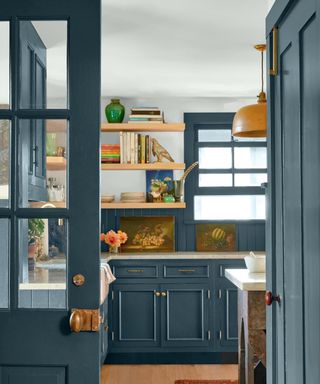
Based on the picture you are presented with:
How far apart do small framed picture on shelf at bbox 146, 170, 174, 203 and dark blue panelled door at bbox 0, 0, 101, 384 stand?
4215mm

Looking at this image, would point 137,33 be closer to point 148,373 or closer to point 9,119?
point 9,119

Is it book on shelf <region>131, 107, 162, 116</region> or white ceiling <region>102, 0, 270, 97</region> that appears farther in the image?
book on shelf <region>131, 107, 162, 116</region>

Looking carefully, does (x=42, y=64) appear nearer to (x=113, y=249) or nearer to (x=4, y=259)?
(x=4, y=259)

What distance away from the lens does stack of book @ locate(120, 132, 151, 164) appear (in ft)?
21.7

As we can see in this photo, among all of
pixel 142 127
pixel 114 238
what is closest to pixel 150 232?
pixel 114 238

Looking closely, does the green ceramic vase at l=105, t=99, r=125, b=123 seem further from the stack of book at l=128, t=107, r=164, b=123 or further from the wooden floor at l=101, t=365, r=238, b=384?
the wooden floor at l=101, t=365, r=238, b=384

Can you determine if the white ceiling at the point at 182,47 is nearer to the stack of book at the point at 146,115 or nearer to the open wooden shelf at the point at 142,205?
the stack of book at the point at 146,115

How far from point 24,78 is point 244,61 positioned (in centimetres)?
307

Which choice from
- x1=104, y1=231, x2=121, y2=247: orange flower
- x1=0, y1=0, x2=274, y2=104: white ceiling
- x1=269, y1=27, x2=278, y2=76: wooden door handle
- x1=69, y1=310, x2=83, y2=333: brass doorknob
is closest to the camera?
x1=69, y1=310, x2=83, y2=333: brass doorknob

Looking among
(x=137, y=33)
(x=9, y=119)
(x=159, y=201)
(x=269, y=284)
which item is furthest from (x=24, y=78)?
(x=159, y=201)

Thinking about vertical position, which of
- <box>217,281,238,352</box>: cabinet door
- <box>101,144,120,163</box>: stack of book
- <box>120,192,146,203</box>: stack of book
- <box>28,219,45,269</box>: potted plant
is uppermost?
<box>101,144,120,163</box>: stack of book

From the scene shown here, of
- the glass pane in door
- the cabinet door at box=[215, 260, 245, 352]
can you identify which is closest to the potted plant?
the glass pane in door

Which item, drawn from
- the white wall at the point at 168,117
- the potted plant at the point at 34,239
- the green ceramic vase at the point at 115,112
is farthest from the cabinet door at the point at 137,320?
the potted plant at the point at 34,239

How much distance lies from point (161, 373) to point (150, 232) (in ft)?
5.42
